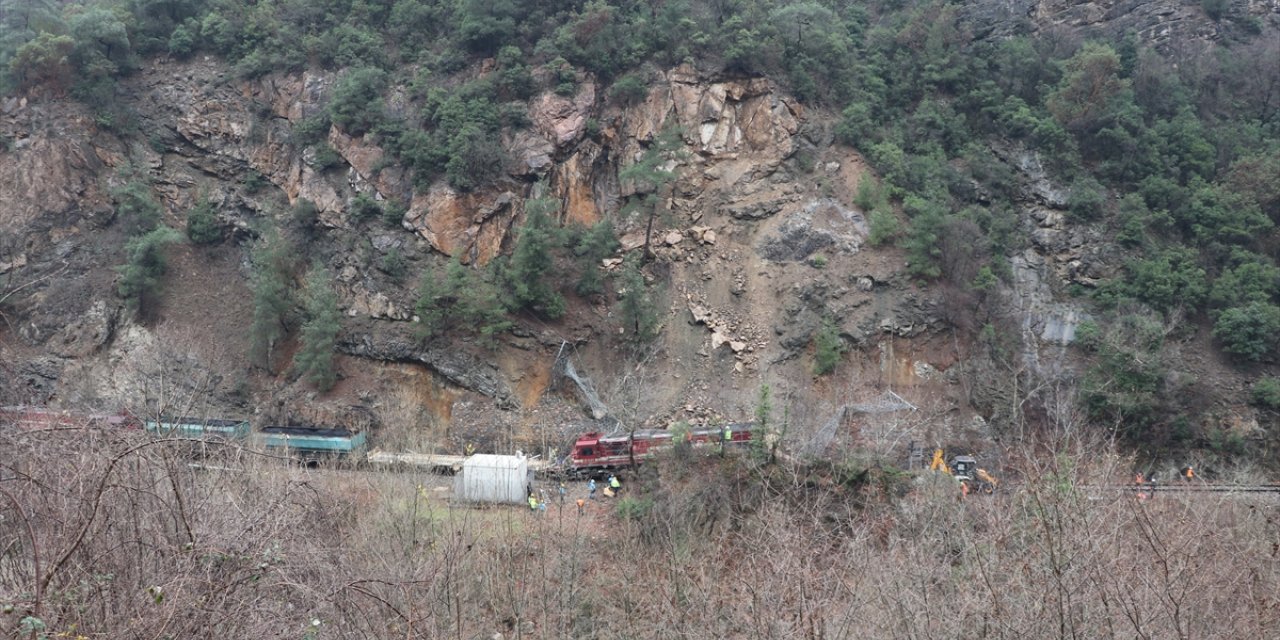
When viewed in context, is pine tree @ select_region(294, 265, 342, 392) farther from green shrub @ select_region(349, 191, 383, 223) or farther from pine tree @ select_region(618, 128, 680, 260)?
pine tree @ select_region(618, 128, 680, 260)

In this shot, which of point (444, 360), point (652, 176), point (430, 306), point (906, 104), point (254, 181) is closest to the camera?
point (430, 306)

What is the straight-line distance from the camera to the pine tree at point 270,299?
23.5 metres

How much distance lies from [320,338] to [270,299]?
1998 mm

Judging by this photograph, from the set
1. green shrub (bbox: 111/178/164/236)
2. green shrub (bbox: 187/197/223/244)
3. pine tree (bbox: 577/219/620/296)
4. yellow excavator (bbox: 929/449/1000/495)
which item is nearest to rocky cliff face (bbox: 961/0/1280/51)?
pine tree (bbox: 577/219/620/296)

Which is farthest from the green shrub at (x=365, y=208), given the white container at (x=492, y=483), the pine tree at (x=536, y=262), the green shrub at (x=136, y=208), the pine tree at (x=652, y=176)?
the white container at (x=492, y=483)

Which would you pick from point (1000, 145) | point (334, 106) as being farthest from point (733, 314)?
point (334, 106)

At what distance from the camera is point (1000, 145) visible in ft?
94.7

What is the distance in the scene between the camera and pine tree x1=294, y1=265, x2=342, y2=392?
22.9m

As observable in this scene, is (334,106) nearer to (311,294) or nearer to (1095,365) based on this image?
(311,294)

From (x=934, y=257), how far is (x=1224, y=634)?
17286 millimetres

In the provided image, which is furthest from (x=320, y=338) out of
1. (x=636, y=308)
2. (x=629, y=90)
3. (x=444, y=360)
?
(x=629, y=90)

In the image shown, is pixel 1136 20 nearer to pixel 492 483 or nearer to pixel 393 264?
pixel 393 264

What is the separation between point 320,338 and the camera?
907 inches

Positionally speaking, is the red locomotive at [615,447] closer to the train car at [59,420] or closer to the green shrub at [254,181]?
the train car at [59,420]
